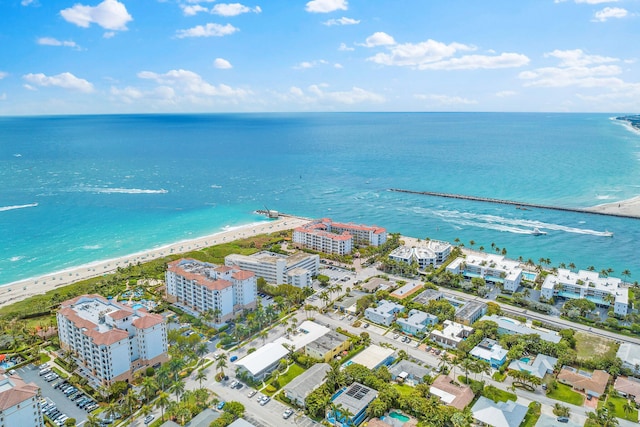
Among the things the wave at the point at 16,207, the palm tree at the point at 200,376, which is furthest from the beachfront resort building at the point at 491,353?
the wave at the point at 16,207

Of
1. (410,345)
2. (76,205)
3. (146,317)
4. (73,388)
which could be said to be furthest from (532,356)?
(76,205)

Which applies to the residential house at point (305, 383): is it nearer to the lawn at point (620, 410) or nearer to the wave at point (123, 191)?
the lawn at point (620, 410)

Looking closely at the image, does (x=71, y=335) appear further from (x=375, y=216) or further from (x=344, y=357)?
(x=375, y=216)

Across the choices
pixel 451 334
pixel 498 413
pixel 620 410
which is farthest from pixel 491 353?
pixel 620 410

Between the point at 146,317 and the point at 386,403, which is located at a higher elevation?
the point at 146,317

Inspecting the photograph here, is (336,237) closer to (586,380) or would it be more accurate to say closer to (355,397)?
(355,397)
